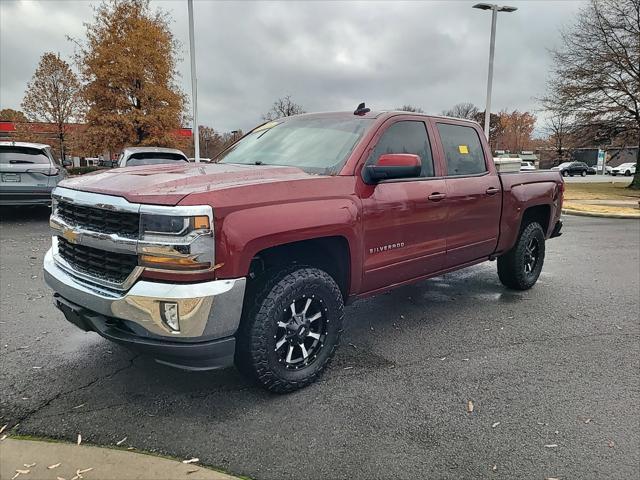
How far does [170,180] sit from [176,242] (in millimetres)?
515

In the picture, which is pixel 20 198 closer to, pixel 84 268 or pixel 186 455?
pixel 84 268

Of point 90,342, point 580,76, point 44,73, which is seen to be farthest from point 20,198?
point 580,76

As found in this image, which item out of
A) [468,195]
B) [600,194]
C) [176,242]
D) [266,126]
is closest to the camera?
[176,242]

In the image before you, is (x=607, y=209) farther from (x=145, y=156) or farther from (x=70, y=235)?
(x=70, y=235)

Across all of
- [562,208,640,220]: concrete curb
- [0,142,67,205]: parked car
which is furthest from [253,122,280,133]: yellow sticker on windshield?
[562,208,640,220]: concrete curb

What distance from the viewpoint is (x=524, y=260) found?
5.75 meters

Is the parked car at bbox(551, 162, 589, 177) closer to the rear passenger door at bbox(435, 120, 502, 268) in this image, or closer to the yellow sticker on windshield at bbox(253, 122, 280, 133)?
the rear passenger door at bbox(435, 120, 502, 268)

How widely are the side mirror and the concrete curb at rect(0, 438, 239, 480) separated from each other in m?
2.19

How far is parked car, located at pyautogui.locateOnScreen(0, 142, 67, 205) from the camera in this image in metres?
9.55

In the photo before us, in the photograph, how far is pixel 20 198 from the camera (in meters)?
9.73

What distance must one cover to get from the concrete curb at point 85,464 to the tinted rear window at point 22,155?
8857 millimetres

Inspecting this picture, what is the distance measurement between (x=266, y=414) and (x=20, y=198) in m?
9.14

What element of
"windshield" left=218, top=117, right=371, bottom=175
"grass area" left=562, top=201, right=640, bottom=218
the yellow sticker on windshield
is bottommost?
"grass area" left=562, top=201, right=640, bottom=218

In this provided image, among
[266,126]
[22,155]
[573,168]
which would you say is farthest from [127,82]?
[573,168]
